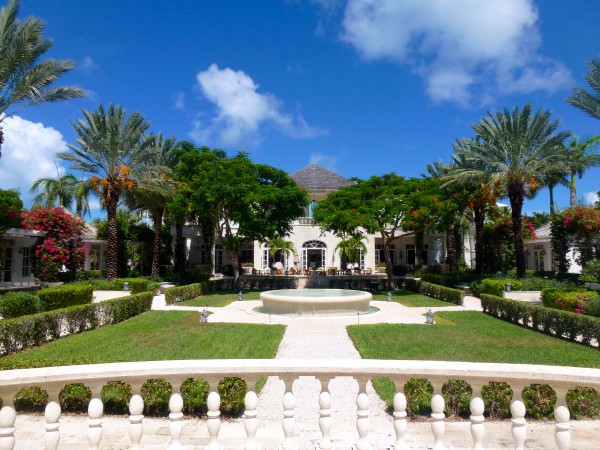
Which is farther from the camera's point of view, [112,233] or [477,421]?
[112,233]

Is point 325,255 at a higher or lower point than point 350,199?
lower

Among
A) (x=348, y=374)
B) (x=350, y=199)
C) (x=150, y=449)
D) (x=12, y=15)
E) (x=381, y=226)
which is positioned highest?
(x=12, y=15)

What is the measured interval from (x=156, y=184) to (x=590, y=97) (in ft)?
81.7

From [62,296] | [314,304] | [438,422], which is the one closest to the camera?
[438,422]

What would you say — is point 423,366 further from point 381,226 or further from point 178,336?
point 381,226

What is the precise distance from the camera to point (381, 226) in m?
28.7

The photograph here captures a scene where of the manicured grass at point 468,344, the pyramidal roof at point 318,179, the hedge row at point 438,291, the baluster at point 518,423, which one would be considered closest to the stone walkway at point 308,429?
the baluster at point 518,423

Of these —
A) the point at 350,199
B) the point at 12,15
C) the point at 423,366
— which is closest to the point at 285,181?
the point at 350,199

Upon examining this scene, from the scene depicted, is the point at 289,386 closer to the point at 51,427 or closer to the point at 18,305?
the point at 51,427

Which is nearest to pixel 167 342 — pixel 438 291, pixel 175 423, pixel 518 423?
pixel 175 423

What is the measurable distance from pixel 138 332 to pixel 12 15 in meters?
14.0

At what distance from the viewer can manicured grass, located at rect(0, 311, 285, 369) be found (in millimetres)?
10242

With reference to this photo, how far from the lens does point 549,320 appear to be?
14.0m

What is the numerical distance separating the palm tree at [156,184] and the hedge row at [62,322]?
11065 millimetres
